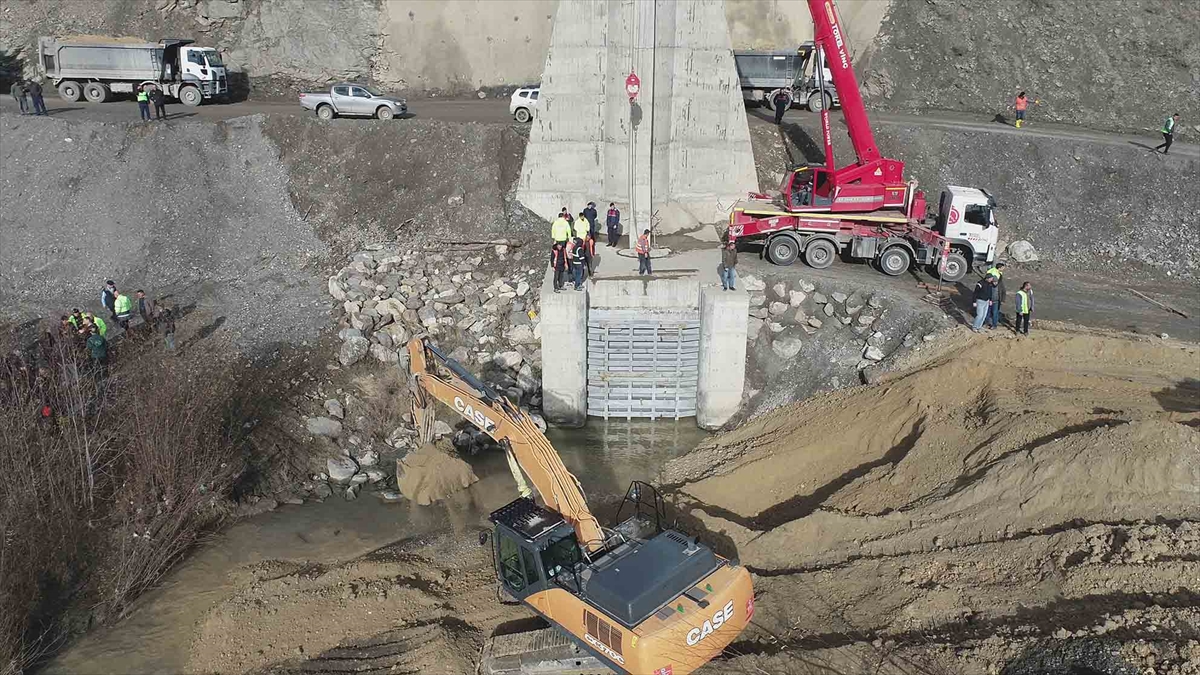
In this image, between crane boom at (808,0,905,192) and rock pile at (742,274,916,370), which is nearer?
rock pile at (742,274,916,370)

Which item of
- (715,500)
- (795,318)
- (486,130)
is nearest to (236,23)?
(486,130)

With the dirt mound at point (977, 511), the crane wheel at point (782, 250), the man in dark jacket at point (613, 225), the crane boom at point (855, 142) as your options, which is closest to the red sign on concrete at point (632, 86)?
the man in dark jacket at point (613, 225)

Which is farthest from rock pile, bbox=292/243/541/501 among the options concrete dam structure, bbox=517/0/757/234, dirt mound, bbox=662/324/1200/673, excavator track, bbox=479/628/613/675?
excavator track, bbox=479/628/613/675

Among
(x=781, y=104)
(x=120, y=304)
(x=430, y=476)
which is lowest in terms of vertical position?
(x=430, y=476)

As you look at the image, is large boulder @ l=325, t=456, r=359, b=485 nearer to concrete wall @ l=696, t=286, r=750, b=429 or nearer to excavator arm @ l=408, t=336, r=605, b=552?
excavator arm @ l=408, t=336, r=605, b=552

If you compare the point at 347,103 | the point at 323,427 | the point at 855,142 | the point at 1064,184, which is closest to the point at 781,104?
the point at 855,142

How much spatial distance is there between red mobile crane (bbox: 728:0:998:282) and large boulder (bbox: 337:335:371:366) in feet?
29.2

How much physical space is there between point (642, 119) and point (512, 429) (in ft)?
44.0

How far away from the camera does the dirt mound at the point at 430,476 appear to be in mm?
15438

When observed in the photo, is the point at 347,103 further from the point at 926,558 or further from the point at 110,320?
the point at 926,558

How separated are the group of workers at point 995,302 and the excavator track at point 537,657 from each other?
11.3 metres

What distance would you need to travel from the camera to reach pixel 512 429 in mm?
11922

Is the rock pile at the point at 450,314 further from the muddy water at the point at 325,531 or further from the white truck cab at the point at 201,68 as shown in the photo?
the white truck cab at the point at 201,68

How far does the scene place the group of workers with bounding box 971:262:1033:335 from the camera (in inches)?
662
